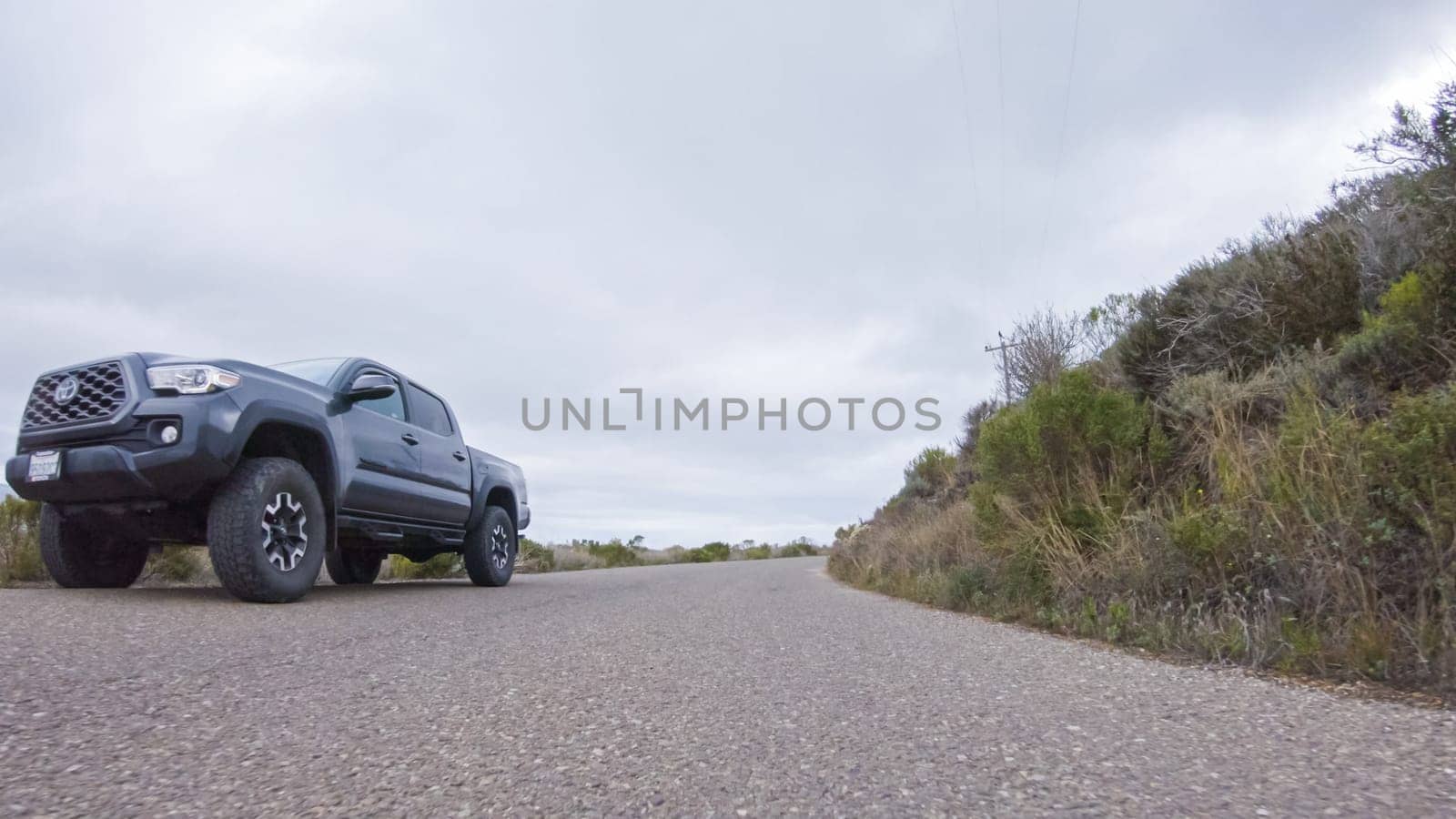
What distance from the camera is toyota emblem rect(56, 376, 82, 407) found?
5547mm

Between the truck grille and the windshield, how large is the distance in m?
1.38

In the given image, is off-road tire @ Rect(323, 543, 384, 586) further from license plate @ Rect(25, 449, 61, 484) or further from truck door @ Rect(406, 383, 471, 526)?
license plate @ Rect(25, 449, 61, 484)

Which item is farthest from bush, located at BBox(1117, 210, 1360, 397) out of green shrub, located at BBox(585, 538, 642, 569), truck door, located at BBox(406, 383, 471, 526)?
green shrub, located at BBox(585, 538, 642, 569)

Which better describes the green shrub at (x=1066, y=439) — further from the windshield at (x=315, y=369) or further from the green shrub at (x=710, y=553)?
the green shrub at (x=710, y=553)

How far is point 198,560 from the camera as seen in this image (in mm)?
9211

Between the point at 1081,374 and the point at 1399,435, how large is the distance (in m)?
3.25

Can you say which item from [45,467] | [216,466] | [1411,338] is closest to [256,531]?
[216,466]

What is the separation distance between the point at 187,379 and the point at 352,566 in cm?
470

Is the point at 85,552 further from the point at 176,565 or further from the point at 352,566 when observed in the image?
the point at 352,566

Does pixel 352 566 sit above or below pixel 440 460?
below

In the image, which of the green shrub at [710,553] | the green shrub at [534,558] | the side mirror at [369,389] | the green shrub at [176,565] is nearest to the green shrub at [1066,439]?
the side mirror at [369,389]

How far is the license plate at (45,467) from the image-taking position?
5316 millimetres

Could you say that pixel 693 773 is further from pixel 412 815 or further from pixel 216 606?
pixel 216 606

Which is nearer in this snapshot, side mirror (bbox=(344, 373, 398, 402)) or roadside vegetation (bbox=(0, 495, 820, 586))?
side mirror (bbox=(344, 373, 398, 402))
